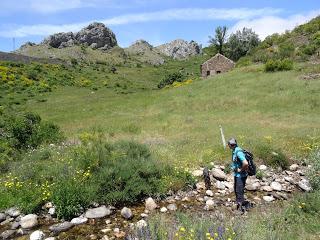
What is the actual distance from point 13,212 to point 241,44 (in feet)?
203

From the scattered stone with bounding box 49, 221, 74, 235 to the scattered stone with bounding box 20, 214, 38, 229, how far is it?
58 centimetres

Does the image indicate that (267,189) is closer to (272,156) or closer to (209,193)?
(209,193)

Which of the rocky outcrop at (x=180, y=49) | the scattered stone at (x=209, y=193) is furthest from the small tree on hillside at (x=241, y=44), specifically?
the rocky outcrop at (x=180, y=49)

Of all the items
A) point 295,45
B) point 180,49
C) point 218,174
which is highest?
point 180,49

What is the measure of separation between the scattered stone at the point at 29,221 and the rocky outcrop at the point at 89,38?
366 ft

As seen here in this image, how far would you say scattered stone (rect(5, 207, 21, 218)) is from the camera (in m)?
10.8

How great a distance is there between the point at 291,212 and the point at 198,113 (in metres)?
19.0

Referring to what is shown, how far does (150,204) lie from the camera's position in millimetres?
11188

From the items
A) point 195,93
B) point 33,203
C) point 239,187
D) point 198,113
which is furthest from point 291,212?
point 195,93

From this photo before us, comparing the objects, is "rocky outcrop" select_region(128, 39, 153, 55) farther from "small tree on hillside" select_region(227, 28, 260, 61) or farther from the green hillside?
the green hillside

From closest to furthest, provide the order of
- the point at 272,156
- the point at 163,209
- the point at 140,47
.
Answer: the point at 163,209 < the point at 272,156 < the point at 140,47

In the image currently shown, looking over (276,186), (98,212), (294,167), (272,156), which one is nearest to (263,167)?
(272,156)

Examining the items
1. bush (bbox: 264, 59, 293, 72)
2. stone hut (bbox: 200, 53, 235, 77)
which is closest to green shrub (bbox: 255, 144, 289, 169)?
bush (bbox: 264, 59, 293, 72)

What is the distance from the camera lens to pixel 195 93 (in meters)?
34.0
